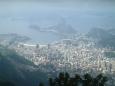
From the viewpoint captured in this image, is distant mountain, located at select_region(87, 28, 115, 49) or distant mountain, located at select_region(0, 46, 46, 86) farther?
distant mountain, located at select_region(87, 28, 115, 49)

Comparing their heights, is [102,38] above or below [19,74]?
above

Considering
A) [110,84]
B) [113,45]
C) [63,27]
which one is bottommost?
[110,84]

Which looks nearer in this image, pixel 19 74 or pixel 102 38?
pixel 19 74

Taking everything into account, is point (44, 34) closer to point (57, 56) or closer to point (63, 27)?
point (63, 27)

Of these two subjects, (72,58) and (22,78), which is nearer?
(22,78)

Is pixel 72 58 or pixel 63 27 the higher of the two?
pixel 63 27

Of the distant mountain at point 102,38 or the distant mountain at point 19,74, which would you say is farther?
the distant mountain at point 102,38

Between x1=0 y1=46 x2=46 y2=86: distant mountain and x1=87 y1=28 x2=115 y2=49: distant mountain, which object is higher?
x1=87 y1=28 x2=115 y2=49: distant mountain

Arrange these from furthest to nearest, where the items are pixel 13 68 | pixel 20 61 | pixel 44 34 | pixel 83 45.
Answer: pixel 44 34
pixel 83 45
pixel 20 61
pixel 13 68

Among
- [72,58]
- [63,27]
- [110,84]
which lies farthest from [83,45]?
[110,84]

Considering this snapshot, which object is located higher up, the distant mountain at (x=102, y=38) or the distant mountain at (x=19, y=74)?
the distant mountain at (x=102, y=38)

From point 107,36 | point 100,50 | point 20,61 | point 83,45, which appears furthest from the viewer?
point 107,36
